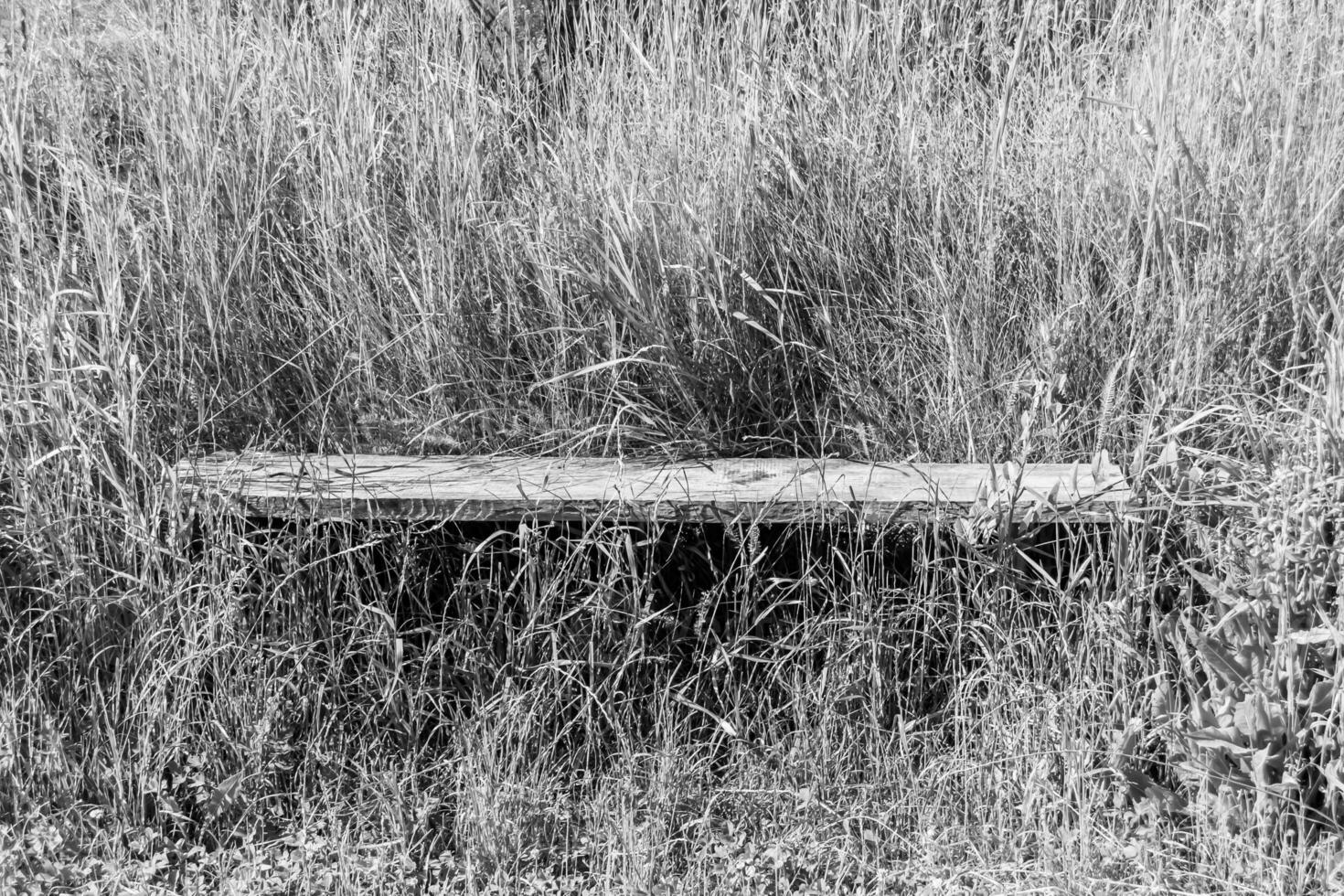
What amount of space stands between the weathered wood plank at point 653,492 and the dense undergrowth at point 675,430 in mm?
70

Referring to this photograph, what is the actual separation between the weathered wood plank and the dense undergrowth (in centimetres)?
7

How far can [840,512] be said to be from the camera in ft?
7.62

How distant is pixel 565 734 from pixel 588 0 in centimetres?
252

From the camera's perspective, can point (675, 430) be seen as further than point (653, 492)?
Yes

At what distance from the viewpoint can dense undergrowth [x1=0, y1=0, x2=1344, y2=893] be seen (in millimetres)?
2049

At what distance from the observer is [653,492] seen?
93.0 inches

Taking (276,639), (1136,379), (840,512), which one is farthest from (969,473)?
→ (276,639)

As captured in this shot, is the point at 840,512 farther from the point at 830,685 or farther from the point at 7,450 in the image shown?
the point at 7,450

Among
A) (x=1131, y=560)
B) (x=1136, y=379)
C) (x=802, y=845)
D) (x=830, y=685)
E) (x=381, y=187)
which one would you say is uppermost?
(x=381, y=187)

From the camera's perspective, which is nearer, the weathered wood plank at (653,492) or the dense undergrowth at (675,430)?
the dense undergrowth at (675,430)

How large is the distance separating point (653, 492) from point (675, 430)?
449 mm

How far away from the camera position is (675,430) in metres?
2.79

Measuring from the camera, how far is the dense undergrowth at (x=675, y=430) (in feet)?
6.72

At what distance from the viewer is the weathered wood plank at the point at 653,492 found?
2277 mm
